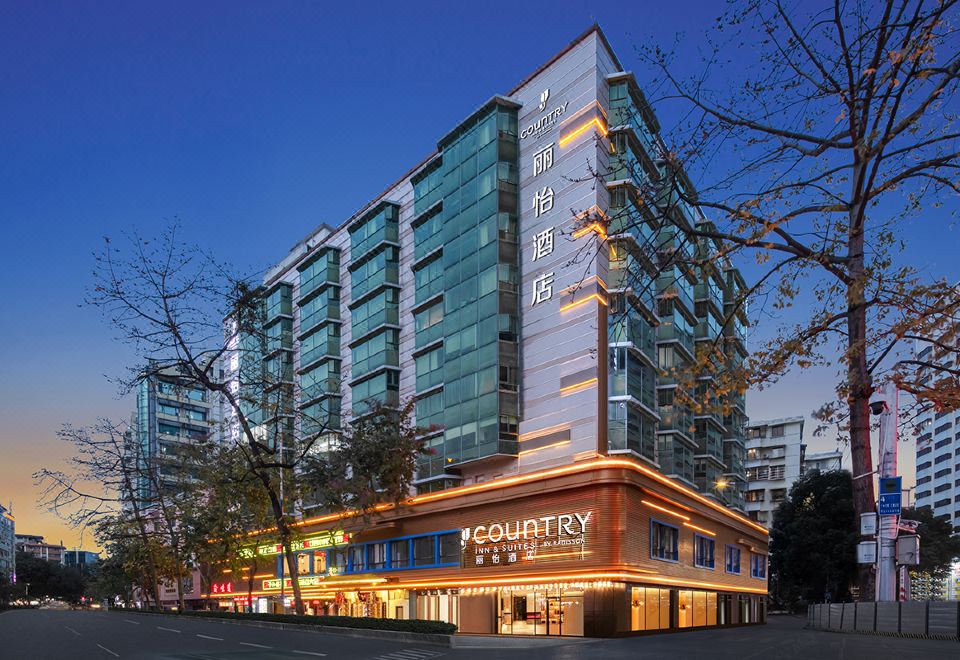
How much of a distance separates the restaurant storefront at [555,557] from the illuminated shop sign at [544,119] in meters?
18.8

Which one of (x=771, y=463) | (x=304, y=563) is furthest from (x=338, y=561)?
(x=771, y=463)

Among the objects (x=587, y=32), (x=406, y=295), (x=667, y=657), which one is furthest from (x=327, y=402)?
(x=667, y=657)

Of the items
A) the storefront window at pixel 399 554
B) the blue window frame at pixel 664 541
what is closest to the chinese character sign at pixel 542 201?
the blue window frame at pixel 664 541

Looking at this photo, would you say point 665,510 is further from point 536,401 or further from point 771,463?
point 771,463

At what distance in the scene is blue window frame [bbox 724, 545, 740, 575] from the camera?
5231 cm

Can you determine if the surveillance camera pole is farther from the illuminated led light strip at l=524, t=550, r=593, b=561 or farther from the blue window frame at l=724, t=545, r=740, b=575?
the blue window frame at l=724, t=545, r=740, b=575

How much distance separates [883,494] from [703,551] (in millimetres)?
31002

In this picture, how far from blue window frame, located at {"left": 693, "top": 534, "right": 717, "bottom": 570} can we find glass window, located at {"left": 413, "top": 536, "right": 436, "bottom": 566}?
49.0 ft

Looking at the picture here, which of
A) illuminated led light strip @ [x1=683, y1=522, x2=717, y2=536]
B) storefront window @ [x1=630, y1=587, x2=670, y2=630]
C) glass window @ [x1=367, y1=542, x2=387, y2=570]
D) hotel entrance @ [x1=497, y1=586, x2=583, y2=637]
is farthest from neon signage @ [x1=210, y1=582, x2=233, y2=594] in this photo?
storefront window @ [x1=630, y1=587, x2=670, y2=630]

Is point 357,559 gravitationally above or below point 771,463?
below

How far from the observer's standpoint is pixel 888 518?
58.8 ft

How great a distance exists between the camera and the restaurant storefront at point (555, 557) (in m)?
35.2

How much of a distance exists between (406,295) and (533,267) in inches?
608

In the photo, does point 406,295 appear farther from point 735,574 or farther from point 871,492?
point 871,492
